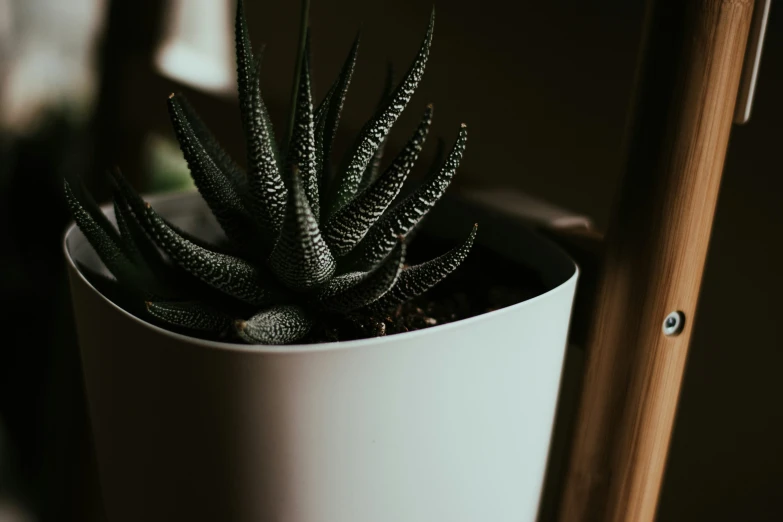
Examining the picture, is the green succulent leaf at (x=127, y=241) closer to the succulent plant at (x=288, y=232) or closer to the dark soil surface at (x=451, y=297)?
the succulent plant at (x=288, y=232)

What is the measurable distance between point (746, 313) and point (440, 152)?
26 cm

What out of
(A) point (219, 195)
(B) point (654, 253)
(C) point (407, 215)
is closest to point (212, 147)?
(A) point (219, 195)

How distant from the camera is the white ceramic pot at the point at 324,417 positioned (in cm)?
30

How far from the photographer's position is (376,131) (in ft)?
1.24

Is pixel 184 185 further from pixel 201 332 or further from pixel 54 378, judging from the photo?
pixel 201 332

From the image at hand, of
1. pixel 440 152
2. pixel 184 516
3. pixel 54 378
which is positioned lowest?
pixel 54 378

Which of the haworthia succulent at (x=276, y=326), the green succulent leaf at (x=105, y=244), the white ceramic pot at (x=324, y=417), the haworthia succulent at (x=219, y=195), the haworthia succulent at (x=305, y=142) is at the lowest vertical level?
the white ceramic pot at (x=324, y=417)

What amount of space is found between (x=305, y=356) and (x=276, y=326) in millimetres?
44

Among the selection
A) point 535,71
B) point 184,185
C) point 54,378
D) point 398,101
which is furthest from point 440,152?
point 54,378

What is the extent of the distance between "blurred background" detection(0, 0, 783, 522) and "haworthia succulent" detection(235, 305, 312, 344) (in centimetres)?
21

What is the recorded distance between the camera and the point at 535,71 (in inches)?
23.2

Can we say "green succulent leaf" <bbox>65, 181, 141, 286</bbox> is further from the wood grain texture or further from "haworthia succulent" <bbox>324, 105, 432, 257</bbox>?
the wood grain texture

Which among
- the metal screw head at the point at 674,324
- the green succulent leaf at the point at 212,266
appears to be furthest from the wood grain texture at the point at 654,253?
the green succulent leaf at the point at 212,266

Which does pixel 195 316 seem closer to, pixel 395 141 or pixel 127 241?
pixel 127 241
